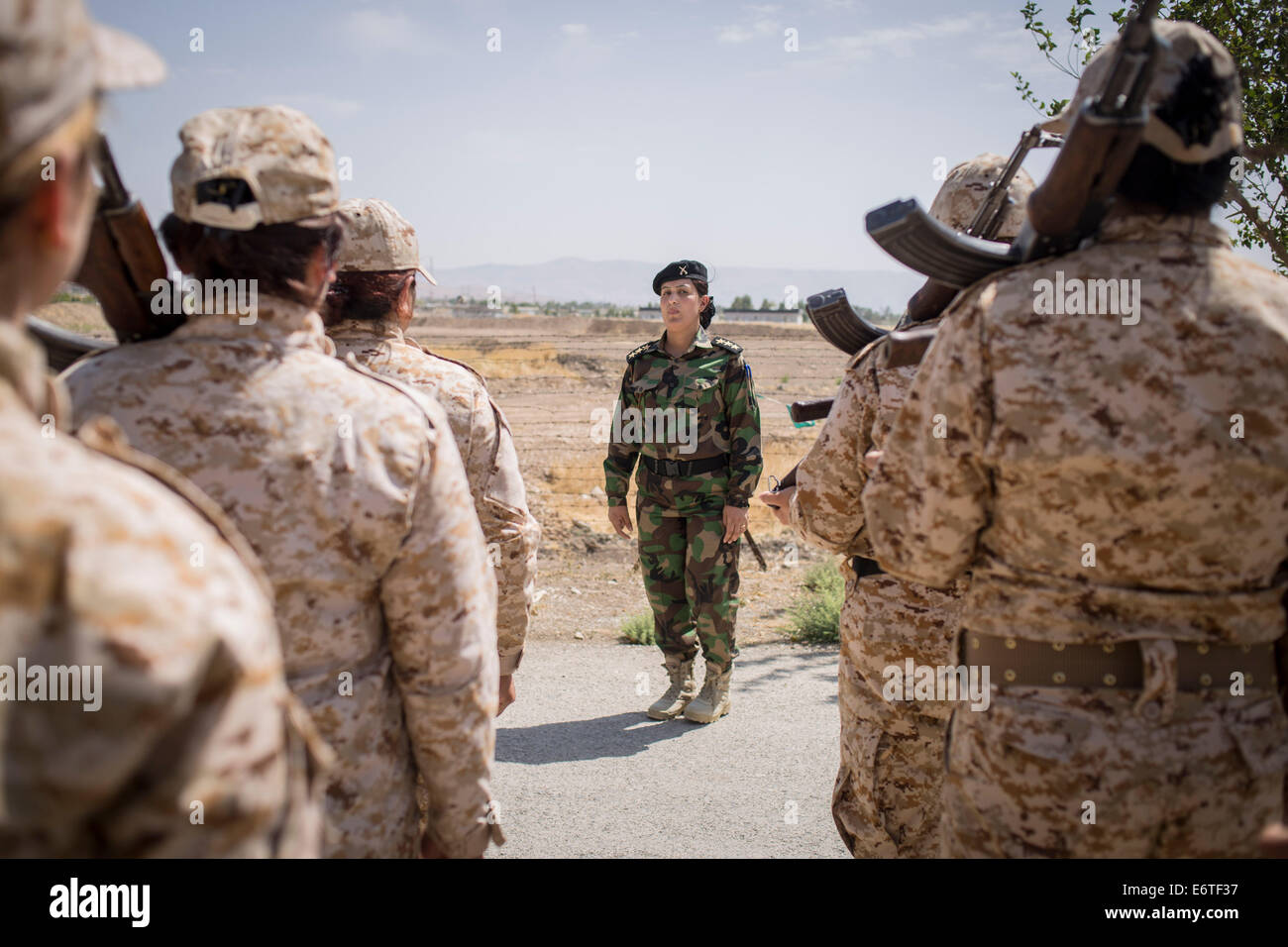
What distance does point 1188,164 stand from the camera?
1915mm

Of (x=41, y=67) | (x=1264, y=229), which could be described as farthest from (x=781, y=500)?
(x=1264, y=229)

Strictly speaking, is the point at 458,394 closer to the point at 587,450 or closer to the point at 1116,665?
the point at 1116,665

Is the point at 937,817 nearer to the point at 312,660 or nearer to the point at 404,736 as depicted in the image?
the point at 404,736

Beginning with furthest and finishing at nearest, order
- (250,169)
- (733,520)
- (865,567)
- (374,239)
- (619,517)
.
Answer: (619,517), (733,520), (374,239), (865,567), (250,169)

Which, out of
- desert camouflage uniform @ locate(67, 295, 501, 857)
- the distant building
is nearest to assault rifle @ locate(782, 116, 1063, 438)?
desert camouflage uniform @ locate(67, 295, 501, 857)

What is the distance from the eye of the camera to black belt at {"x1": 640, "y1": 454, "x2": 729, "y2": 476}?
5312mm

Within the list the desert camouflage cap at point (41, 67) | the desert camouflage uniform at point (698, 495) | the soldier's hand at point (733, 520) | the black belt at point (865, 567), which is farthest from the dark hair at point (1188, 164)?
the soldier's hand at point (733, 520)

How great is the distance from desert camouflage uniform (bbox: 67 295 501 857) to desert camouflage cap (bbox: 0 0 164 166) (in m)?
0.92

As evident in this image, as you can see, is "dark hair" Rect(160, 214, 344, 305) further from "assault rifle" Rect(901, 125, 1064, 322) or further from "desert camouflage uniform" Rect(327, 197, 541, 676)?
"assault rifle" Rect(901, 125, 1064, 322)

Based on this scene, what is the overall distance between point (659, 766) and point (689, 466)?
5.28 ft

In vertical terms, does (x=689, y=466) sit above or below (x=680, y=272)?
below
